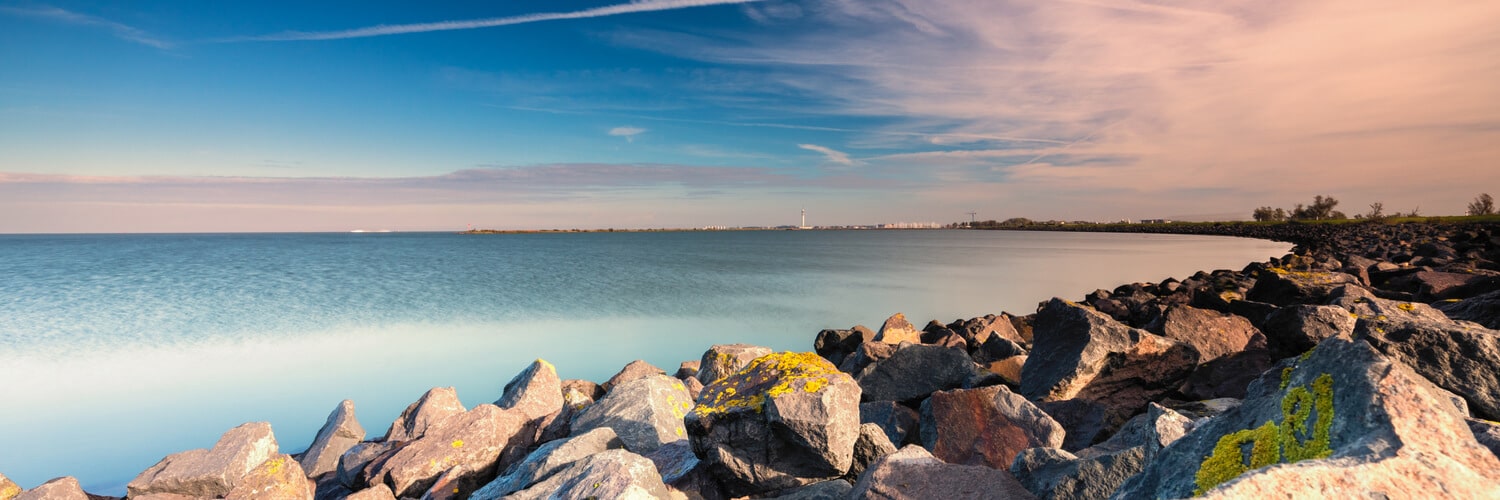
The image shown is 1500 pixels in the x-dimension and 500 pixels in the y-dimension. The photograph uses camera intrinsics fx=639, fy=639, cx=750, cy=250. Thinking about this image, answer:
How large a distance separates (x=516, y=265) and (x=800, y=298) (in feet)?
153

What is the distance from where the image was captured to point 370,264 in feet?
267

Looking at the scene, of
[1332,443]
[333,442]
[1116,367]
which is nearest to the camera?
[1332,443]

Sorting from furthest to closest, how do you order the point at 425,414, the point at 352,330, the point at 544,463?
the point at 352,330 → the point at 425,414 → the point at 544,463

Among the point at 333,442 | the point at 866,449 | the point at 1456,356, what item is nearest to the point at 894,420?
the point at 866,449

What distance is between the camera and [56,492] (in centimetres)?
850

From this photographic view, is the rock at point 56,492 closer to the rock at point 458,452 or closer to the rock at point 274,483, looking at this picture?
the rock at point 274,483

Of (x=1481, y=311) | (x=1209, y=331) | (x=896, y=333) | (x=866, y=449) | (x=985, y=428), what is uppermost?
(x=1481, y=311)

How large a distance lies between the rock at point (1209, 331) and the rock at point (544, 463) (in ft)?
28.5

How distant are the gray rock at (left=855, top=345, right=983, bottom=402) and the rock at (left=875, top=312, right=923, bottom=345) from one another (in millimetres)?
4126

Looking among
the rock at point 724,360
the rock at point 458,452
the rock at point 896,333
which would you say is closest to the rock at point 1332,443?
the rock at point 458,452

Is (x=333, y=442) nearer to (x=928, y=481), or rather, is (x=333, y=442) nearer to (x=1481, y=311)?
(x=928, y=481)

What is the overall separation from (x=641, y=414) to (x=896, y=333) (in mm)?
8511

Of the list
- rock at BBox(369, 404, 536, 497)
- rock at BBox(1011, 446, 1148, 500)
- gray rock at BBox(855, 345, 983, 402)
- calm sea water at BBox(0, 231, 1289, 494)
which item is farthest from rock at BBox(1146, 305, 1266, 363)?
calm sea water at BBox(0, 231, 1289, 494)

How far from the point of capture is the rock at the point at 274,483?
27.5 ft
